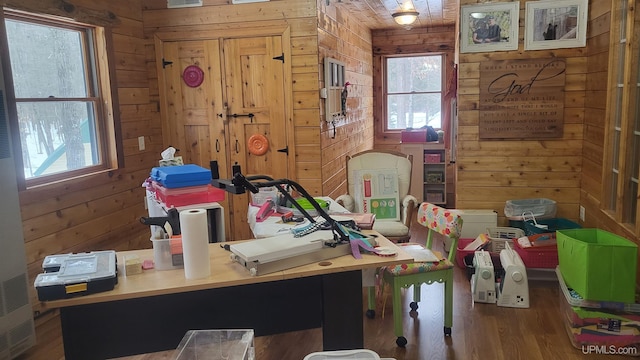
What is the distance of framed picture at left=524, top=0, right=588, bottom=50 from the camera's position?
423 cm

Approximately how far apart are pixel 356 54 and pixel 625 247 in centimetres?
466

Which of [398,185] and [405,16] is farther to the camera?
[405,16]

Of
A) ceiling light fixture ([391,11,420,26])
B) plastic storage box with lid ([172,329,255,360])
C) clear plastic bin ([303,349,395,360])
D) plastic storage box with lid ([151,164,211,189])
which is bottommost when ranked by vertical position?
clear plastic bin ([303,349,395,360])

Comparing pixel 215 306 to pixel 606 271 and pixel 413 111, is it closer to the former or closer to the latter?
pixel 606 271

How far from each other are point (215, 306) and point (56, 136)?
7.80ft

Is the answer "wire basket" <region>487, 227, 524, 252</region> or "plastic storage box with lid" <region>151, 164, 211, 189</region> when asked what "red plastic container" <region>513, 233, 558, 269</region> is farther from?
"plastic storage box with lid" <region>151, 164, 211, 189</region>

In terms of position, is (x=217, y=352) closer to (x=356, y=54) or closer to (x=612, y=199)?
(x=612, y=199)

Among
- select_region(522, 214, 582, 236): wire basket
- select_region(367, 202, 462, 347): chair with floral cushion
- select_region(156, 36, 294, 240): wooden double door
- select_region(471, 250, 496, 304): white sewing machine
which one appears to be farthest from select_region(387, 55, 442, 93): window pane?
select_region(367, 202, 462, 347): chair with floral cushion

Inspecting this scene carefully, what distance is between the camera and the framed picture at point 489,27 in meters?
4.39

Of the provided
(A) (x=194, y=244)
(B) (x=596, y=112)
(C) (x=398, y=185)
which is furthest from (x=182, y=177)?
(B) (x=596, y=112)

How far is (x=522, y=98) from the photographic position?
4488 mm

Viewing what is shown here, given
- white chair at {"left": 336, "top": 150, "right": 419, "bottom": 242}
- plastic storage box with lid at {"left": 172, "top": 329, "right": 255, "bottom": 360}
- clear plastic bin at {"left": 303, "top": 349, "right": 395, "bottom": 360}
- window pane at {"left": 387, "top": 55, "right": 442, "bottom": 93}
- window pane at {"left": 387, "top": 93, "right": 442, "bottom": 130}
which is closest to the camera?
plastic storage box with lid at {"left": 172, "top": 329, "right": 255, "bottom": 360}

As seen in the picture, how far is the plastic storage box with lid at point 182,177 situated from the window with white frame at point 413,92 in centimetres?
598

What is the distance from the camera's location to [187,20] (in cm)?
473
